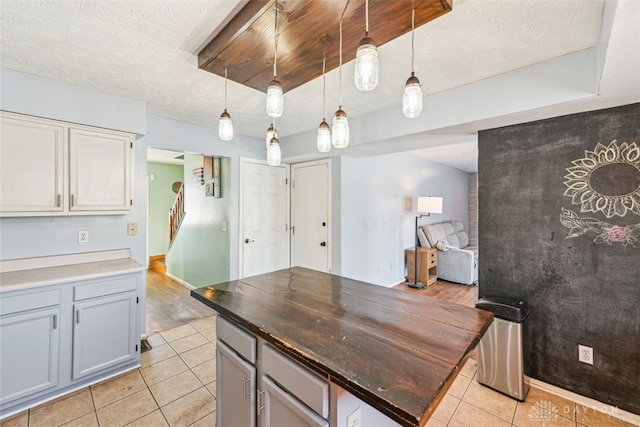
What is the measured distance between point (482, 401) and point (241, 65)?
2943 mm

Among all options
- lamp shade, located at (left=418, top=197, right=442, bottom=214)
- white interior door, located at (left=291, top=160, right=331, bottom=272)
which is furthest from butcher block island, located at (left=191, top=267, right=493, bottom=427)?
lamp shade, located at (left=418, top=197, right=442, bottom=214)

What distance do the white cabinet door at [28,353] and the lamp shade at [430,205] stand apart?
488 centimetres

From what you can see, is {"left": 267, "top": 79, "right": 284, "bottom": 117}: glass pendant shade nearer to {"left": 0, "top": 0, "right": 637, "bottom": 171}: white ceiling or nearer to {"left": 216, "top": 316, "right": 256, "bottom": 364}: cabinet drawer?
{"left": 0, "top": 0, "right": 637, "bottom": 171}: white ceiling

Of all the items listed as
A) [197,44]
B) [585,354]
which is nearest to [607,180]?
[585,354]

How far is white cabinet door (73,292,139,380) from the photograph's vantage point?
2.02 m

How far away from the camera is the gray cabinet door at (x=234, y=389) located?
133 centimetres

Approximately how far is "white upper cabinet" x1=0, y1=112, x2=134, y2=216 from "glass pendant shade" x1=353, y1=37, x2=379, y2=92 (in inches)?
94.1

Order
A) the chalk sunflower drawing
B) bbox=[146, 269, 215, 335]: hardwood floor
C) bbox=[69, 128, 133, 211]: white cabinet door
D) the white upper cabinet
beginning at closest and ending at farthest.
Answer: the chalk sunflower drawing, the white upper cabinet, bbox=[69, 128, 133, 211]: white cabinet door, bbox=[146, 269, 215, 335]: hardwood floor

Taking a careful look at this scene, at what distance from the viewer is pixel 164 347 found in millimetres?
2725

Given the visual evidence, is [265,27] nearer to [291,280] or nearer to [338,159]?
[291,280]

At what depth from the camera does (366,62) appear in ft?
3.46

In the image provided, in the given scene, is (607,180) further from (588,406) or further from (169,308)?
(169,308)

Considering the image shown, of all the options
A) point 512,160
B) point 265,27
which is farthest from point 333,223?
point 265,27

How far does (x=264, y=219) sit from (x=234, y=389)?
2582mm
